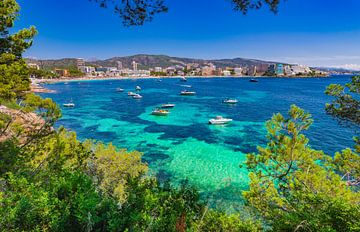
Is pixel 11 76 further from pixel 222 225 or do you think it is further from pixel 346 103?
pixel 346 103

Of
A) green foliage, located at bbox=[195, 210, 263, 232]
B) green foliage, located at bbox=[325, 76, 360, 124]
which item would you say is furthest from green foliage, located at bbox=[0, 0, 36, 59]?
green foliage, located at bbox=[325, 76, 360, 124]

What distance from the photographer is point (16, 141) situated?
9812 millimetres

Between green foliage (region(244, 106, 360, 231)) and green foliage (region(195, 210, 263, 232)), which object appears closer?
green foliage (region(195, 210, 263, 232))

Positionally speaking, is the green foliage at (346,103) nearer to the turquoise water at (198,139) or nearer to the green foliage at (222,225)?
the green foliage at (222,225)

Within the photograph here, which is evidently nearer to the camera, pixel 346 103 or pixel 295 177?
pixel 346 103

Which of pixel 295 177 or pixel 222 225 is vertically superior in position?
pixel 295 177

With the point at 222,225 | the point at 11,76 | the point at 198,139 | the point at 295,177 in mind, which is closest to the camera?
the point at 222,225

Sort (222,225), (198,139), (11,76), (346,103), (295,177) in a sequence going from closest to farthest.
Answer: (222,225), (11,76), (346,103), (295,177), (198,139)

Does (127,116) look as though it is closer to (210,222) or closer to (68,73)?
(210,222)

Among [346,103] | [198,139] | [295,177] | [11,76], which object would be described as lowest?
[198,139]

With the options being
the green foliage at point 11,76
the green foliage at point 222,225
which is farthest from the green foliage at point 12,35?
the green foliage at point 222,225

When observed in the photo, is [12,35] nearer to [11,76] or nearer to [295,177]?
[11,76]

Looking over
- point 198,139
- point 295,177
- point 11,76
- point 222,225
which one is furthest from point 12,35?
point 198,139

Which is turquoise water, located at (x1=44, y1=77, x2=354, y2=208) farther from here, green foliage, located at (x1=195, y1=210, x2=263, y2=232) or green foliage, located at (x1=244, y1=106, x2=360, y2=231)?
green foliage, located at (x1=195, y1=210, x2=263, y2=232)
